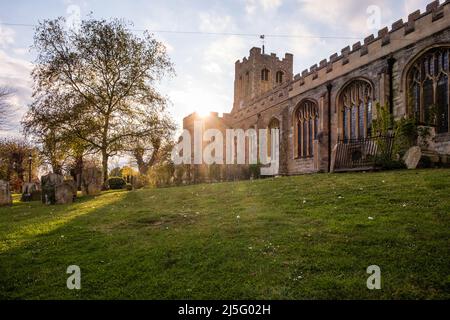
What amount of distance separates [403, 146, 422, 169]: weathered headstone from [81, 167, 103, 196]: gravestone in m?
14.1

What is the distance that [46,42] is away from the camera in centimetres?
2008

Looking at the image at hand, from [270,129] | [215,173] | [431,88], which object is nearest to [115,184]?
[215,173]

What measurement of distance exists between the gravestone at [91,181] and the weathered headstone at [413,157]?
46.2ft

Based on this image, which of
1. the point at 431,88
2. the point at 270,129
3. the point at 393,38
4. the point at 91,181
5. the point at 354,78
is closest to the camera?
the point at 431,88

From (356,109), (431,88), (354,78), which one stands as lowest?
(356,109)

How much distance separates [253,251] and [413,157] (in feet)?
28.3

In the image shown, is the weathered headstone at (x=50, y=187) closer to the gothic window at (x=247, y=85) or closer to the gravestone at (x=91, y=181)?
the gravestone at (x=91, y=181)

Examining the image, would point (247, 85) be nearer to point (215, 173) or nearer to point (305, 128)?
point (305, 128)

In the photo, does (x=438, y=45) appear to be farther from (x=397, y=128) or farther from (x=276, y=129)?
(x=276, y=129)

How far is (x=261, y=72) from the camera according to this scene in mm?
37031

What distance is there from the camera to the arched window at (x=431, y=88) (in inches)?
505

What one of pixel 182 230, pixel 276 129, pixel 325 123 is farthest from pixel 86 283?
pixel 276 129

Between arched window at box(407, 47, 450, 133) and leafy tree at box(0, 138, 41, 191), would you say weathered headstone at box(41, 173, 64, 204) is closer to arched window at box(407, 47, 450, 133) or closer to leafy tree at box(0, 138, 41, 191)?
arched window at box(407, 47, 450, 133)

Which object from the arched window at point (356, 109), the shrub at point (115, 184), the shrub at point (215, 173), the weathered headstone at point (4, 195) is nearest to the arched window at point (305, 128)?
Answer: the arched window at point (356, 109)
